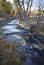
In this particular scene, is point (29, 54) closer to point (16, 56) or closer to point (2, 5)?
point (16, 56)

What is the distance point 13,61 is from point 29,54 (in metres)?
1.21

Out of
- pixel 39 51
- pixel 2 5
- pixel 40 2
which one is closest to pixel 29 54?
pixel 39 51

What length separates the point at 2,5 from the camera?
3741 centimetres

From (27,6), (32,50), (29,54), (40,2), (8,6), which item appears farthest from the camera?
(8,6)

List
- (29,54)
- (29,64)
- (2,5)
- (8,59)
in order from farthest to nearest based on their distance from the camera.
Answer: (2,5), (29,54), (8,59), (29,64)

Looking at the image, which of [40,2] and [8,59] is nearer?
[8,59]

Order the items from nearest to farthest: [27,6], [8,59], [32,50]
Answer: [8,59] < [32,50] < [27,6]

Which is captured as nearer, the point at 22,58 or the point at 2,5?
the point at 22,58

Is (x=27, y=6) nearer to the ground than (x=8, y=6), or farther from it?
farther from it

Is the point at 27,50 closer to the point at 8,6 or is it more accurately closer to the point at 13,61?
the point at 13,61

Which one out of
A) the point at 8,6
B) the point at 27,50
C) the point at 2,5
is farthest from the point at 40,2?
the point at 8,6

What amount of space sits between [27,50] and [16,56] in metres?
1.18

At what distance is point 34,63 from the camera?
19.3 feet

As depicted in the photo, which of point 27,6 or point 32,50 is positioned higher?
point 27,6
